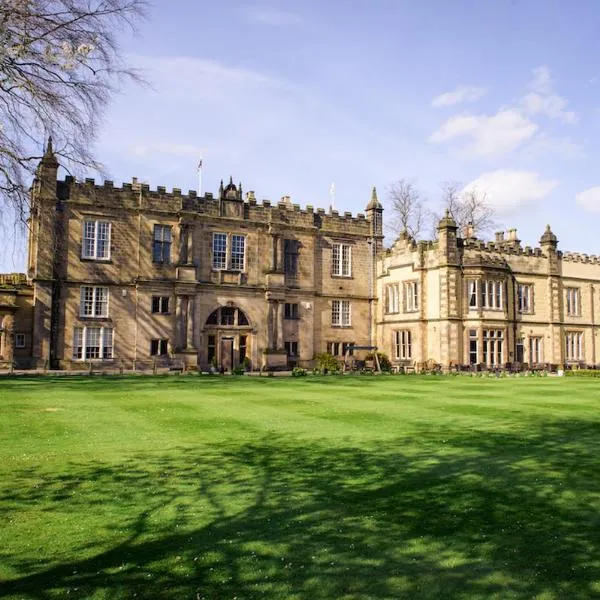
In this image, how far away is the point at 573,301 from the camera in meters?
47.9

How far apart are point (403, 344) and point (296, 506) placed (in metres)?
38.1

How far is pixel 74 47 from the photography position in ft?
60.9

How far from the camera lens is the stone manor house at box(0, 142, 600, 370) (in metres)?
38.2

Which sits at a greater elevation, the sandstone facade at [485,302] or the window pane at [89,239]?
the window pane at [89,239]

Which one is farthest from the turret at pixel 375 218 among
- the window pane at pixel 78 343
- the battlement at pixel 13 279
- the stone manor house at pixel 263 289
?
the battlement at pixel 13 279

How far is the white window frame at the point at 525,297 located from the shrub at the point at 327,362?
14.0 metres

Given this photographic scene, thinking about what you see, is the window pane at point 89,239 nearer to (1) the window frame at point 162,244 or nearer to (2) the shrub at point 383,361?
(1) the window frame at point 162,244

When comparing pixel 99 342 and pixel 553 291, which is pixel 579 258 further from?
pixel 99 342

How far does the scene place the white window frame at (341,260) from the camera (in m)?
47.1

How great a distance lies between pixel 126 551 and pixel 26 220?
16.4 m

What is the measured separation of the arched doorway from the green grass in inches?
1021

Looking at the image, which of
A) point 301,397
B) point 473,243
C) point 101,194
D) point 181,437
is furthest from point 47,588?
point 473,243

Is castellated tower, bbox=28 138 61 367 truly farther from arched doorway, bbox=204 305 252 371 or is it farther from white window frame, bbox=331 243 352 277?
white window frame, bbox=331 243 352 277

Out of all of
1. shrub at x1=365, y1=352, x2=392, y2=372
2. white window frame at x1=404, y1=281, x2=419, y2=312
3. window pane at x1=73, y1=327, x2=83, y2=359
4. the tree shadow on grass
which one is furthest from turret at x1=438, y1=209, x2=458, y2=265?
the tree shadow on grass
